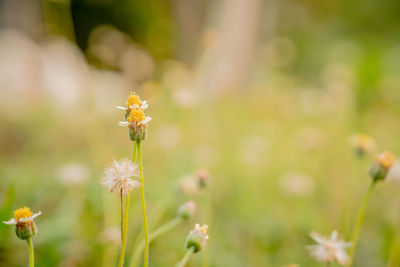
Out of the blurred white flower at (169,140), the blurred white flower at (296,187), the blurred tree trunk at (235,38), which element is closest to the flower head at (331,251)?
the blurred white flower at (296,187)

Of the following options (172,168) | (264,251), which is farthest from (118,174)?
(172,168)

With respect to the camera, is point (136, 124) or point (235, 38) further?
point (235, 38)

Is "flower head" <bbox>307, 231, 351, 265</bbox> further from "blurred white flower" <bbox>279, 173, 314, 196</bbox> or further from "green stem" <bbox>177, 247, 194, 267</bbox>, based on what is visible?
"blurred white flower" <bbox>279, 173, 314, 196</bbox>

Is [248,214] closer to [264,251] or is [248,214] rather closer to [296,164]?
[264,251]

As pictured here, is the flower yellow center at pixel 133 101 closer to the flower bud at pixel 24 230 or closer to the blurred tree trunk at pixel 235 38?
the flower bud at pixel 24 230

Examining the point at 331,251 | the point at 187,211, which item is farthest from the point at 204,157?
the point at 331,251

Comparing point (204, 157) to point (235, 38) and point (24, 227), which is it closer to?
point (24, 227)
